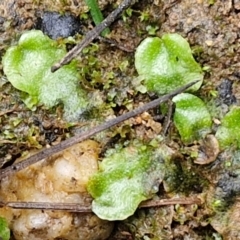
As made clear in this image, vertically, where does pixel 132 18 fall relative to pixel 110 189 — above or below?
above

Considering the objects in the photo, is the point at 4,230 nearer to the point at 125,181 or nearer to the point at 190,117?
the point at 125,181

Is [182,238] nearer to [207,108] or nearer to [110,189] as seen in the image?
[110,189]

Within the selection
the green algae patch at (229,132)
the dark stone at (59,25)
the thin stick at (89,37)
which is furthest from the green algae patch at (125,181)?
the dark stone at (59,25)

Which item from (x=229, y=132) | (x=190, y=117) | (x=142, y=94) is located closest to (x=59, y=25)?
(x=142, y=94)

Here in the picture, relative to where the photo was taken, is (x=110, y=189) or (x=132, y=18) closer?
(x=110, y=189)

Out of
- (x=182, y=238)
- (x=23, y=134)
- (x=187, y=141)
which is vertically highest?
(x=23, y=134)

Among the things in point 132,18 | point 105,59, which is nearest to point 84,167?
point 105,59
